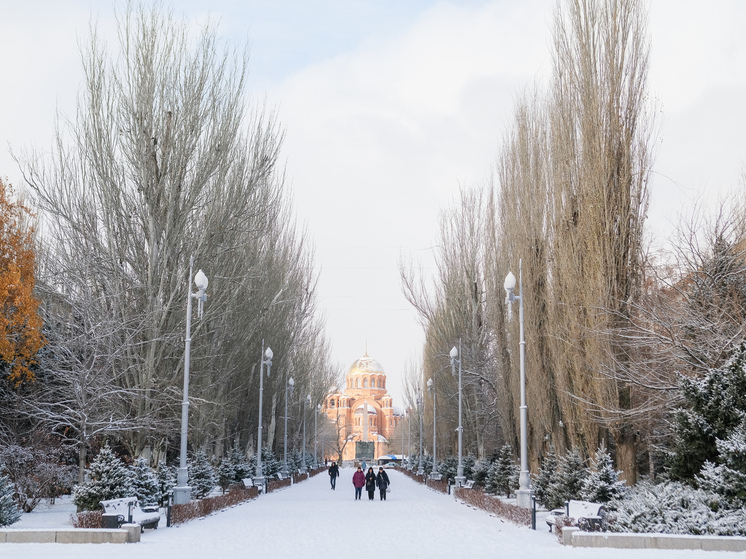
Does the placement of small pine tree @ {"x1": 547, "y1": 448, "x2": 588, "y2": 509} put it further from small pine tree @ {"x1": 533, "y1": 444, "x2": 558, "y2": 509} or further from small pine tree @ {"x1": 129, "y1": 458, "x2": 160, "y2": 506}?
small pine tree @ {"x1": 129, "y1": 458, "x2": 160, "y2": 506}

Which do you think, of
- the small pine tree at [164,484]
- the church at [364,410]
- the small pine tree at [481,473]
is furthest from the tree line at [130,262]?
the church at [364,410]

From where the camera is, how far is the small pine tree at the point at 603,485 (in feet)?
55.8

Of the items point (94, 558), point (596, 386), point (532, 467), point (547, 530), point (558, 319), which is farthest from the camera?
point (532, 467)

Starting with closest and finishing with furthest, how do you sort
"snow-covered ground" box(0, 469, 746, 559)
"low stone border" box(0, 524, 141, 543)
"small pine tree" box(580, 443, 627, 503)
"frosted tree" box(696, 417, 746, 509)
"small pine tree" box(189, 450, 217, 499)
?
1. "snow-covered ground" box(0, 469, 746, 559)
2. "low stone border" box(0, 524, 141, 543)
3. "frosted tree" box(696, 417, 746, 509)
4. "small pine tree" box(580, 443, 627, 503)
5. "small pine tree" box(189, 450, 217, 499)

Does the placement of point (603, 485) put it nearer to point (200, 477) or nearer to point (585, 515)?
point (585, 515)

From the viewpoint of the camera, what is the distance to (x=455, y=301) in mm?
38000

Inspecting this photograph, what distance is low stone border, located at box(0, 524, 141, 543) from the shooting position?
43.1 feet

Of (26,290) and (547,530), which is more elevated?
(26,290)

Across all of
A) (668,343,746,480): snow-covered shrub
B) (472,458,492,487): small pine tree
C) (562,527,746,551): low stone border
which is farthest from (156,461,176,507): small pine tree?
(472,458,492,487): small pine tree

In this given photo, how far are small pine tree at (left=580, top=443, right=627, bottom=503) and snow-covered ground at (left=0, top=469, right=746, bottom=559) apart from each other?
3.97ft

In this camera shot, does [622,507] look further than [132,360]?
No

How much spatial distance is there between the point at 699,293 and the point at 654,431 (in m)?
5.12

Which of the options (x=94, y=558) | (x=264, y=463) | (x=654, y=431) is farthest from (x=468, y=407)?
(x=94, y=558)

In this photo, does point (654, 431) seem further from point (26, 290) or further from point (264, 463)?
point (264, 463)
